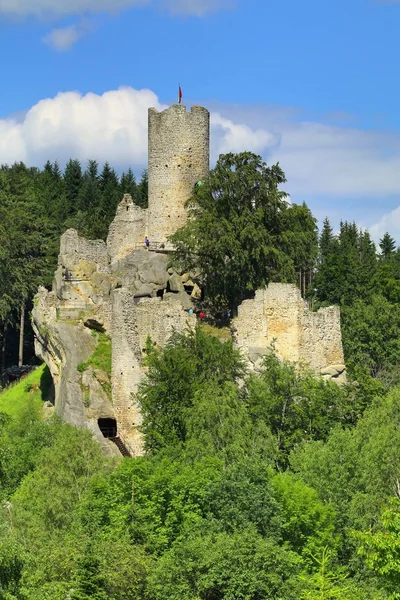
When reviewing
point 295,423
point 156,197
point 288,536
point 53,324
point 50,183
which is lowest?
point 288,536

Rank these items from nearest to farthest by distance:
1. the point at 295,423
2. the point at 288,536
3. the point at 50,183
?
the point at 288,536 < the point at 295,423 < the point at 50,183

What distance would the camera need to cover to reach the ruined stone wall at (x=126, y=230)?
51.2 meters

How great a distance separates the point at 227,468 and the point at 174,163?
21.9 m

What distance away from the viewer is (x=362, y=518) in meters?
31.0

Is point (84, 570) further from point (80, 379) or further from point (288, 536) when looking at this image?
point (80, 379)

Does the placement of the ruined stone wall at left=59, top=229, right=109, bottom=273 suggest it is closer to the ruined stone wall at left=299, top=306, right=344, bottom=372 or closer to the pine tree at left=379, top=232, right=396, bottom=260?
the ruined stone wall at left=299, top=306, right=344, bottom=372

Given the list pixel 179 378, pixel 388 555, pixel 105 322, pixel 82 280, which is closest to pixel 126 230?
pixel 82 280

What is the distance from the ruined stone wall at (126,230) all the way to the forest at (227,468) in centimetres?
478

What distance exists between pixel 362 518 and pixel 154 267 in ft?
65.3

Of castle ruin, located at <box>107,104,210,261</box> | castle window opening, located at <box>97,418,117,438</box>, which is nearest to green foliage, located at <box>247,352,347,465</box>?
castle window opening, located at <box>97,418,117,438</box>

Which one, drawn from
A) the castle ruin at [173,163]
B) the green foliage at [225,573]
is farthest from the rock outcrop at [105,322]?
the green foliage at [225,573]

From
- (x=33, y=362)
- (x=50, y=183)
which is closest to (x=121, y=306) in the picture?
(x=33, y=362)

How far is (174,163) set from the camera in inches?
1977

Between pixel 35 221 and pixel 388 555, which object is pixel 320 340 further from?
pixel 35 221
